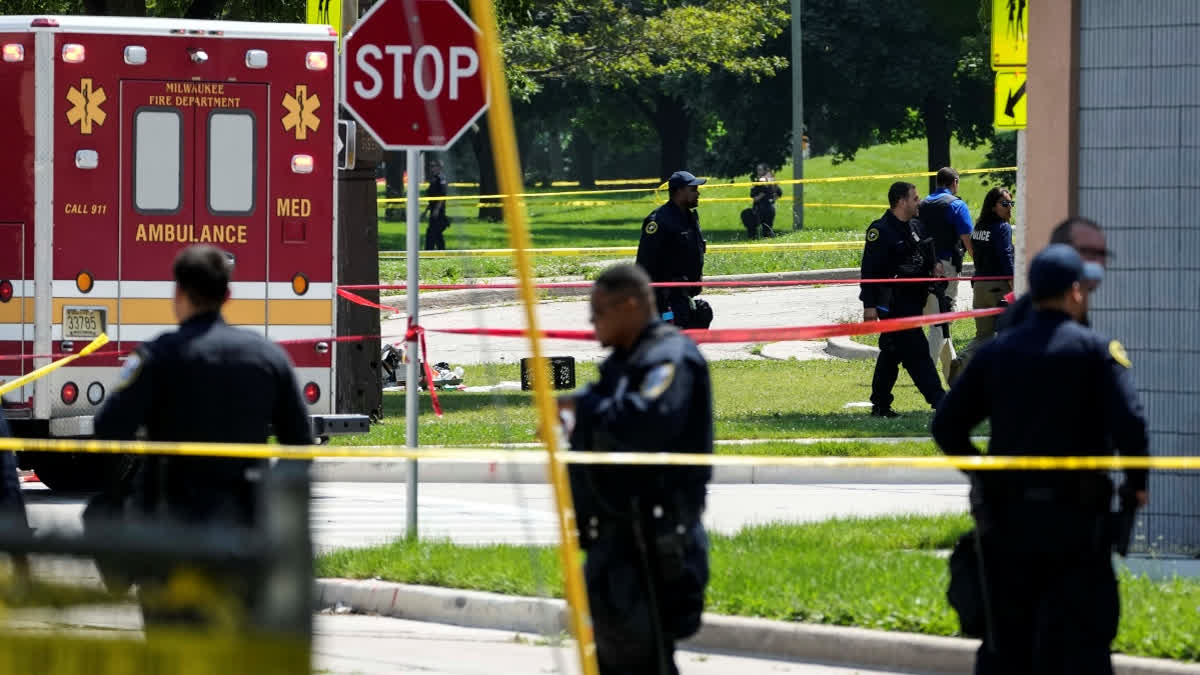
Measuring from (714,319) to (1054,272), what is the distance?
19.4 meters

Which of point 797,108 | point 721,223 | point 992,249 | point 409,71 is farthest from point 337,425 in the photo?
point 721,223

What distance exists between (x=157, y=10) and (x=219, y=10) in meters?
2.07

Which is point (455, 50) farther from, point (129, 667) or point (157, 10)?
point (157, 10)

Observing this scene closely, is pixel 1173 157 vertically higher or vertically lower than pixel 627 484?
higher

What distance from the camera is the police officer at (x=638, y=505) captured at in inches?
254

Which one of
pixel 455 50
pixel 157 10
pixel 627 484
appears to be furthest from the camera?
pixel 157 10

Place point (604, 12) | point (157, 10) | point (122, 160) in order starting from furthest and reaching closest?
point (604, 12), point (157, 10), point (122, 160)

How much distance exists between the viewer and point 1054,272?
677cm

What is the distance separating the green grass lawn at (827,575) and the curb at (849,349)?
36.6 ft

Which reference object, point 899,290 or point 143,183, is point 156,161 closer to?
point 143,183

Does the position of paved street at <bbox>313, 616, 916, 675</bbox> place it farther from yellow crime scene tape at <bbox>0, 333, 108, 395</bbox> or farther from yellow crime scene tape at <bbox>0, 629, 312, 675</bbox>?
yellow crime scene tape at <bbox>0, 629, 312, 675</bbox>

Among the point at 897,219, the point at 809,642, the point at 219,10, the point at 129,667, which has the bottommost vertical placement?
the point at 809,642

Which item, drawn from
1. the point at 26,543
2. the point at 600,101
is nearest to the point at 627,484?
the point at 26,543

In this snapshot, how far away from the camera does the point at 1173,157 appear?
10.6 meters
